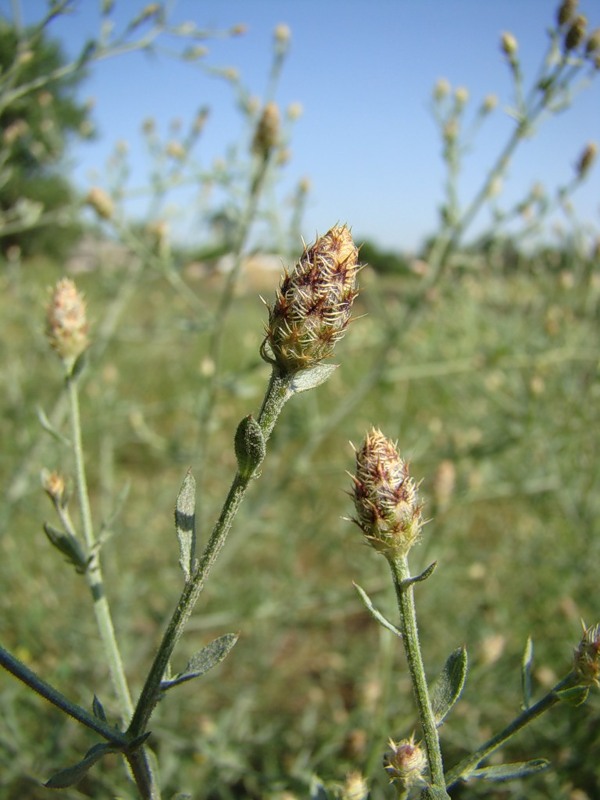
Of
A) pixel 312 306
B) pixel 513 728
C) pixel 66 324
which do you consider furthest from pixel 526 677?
pixel 66 324

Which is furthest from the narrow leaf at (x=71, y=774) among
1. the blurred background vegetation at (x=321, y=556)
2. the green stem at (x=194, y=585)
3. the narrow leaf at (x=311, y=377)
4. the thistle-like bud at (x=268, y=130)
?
the thistle-like bud at (x=268, y=130)

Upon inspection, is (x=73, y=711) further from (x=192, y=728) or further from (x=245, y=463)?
(x=192, y=728)

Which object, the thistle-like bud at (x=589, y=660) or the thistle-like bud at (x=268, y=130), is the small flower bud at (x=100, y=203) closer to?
the thistle-like bud at (x=268, y=130)

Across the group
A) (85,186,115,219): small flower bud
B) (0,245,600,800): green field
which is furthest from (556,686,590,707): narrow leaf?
(85,186,115,219): small flower bud

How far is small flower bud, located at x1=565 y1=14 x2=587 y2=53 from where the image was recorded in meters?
1.99

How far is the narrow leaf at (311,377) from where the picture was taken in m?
0.74

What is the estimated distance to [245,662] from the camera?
303 cm

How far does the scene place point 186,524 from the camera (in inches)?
30.2

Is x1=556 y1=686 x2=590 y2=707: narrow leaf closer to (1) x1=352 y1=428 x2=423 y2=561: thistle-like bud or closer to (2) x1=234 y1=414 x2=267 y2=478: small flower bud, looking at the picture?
(1) x1=352 y1=428 x2=423 y2=561: thistle-like bud

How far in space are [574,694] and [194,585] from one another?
0.43 meters

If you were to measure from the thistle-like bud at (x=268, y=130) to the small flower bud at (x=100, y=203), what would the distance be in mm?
621

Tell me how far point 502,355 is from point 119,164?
2.18 metres

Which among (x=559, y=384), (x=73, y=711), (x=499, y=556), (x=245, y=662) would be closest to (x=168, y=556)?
(x=245, y=662)

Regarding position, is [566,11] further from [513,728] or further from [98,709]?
[98,709]
